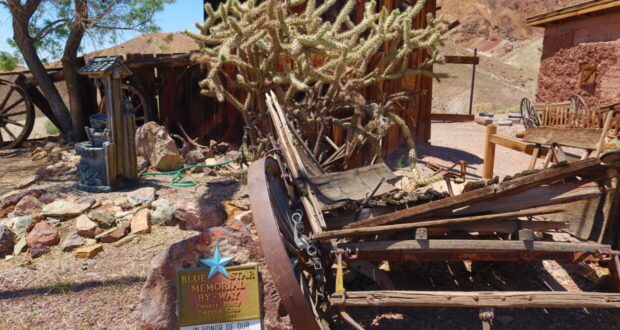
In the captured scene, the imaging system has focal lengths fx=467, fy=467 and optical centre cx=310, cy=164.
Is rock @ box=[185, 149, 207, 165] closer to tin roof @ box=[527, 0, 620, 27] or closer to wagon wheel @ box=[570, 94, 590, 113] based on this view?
wagon wheel @ box=[570, 94, 590, 113]

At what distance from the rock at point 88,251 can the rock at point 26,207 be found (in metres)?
1.12

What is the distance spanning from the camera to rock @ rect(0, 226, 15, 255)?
390 centimetres

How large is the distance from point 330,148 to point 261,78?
1570 mm

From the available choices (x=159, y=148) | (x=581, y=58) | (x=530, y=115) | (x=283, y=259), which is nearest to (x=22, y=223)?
(x=159, y=148)

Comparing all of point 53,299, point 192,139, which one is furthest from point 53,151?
point 53,299

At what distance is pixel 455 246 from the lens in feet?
8.50

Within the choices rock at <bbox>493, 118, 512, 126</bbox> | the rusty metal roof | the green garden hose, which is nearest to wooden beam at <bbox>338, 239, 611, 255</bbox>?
the green garden hose

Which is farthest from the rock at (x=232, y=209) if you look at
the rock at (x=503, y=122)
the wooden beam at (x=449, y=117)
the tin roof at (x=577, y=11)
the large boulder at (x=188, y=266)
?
the rock at (x=503, y=122)

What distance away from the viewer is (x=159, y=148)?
6.53 m

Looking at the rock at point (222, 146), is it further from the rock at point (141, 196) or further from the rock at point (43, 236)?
the rock at point (43, 236)

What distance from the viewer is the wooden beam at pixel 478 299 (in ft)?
7.66

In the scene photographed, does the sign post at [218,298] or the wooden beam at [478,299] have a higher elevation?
the wooden beam at [478,299]

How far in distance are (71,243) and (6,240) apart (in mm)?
524

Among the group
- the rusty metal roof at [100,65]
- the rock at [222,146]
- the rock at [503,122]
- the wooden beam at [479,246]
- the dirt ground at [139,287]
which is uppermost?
the rusty metal roof at [100,65]
